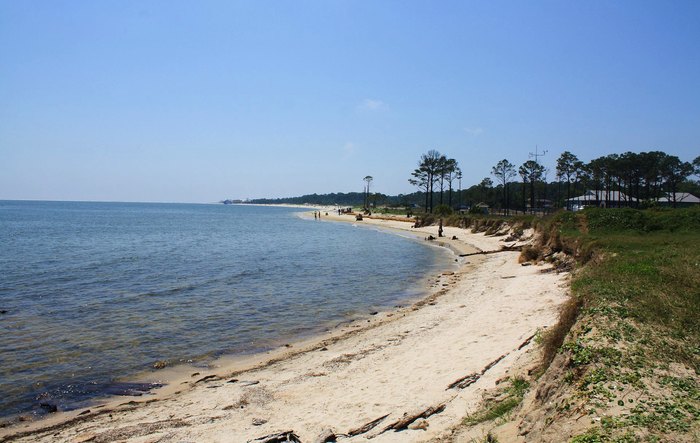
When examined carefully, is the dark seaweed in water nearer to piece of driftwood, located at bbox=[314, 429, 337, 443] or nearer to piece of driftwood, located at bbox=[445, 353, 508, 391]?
piece of driftwood, located at bbox=[314, 429, 337, 443]

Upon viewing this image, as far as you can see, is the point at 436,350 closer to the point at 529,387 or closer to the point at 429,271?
the point at 529,387

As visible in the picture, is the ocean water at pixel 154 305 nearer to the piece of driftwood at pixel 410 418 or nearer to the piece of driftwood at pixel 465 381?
the piece of driftwood at pixel 465 381

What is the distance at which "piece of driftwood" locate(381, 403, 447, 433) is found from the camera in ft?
26.9

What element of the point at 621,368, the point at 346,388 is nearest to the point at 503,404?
the point at 621,368

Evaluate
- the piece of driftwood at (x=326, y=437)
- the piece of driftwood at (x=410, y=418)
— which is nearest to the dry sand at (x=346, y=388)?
the piece of driftwood at (x=410, y=418)

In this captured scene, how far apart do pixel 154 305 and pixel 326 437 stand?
57.0ft

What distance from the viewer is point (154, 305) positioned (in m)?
22.9

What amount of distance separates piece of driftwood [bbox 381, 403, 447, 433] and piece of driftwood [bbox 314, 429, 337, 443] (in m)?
0.91

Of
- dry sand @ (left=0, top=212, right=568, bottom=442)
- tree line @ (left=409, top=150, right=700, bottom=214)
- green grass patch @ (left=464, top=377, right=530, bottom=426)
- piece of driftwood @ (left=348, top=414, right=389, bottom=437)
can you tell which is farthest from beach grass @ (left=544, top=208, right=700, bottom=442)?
tree line @ (left=409, top=150, right=700, bottom=214)

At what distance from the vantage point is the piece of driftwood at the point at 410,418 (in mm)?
8188

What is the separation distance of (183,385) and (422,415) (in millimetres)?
7518

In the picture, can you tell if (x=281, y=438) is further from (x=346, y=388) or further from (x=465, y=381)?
(x=465, y=381)

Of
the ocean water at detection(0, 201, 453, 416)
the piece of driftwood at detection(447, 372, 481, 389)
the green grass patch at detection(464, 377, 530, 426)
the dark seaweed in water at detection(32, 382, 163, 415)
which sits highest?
the green grass patch at detection(464, 377, 530, 426)

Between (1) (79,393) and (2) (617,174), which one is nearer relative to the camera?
(1) (79,393)
